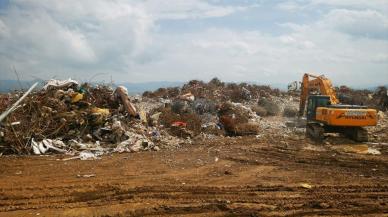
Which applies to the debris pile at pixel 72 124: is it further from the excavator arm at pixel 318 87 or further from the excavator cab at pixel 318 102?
Answer: the excavator arm at pixel 318 87

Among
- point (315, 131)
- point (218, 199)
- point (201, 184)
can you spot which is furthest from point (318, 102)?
point (218, 199)

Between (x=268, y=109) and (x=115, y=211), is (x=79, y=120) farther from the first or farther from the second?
(x=268, y=109)

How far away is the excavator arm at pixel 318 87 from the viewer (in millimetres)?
15703

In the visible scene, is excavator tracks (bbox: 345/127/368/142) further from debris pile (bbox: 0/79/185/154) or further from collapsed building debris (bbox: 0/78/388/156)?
debris pile (bbox: 0/79/185/154)

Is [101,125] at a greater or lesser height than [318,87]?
lesser

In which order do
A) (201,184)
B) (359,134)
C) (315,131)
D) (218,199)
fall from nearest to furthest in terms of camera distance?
1. (218,199)
2. (201,184)
3. (359,134)
4. (315,131)

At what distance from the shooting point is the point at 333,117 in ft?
42.8

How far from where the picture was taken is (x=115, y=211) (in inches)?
249

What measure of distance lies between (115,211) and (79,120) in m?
6.36

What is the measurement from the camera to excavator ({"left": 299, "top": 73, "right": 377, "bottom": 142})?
42.8 ft

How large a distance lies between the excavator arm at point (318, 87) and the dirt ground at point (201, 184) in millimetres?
4266

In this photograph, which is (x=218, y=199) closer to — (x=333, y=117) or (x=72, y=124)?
(x=72, y=124)

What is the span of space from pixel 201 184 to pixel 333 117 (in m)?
6.55

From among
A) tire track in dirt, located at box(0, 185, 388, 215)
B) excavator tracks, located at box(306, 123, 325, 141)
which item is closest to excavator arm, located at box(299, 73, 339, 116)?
excavator tracks, located at box(306, 123, 325, 141)
